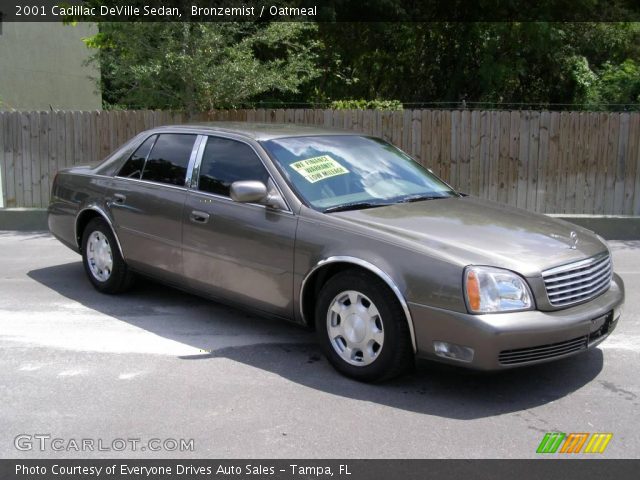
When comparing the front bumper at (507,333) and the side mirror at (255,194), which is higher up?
the side mirror at (255,194)

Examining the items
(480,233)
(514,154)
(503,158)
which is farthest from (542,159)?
(480,233)

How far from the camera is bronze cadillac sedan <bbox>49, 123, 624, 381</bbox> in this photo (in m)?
4.22

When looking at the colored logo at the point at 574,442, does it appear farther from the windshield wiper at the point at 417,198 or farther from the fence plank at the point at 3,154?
the fence plank at the point at 3,154

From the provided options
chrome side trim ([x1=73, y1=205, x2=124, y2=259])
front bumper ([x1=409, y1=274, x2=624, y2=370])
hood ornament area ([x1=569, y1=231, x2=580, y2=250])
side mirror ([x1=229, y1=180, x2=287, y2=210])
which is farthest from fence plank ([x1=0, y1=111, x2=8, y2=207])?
hood ornament area ([x1=569, y1=231, x2=580, y2=250])

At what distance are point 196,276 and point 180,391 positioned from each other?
1326 mm

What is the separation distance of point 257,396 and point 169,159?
2.53 m

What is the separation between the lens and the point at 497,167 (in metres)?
10.9

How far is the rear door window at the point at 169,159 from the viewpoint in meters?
6.03

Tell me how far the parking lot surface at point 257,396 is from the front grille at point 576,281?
1.97ft

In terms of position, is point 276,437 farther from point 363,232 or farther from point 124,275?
point 124,275

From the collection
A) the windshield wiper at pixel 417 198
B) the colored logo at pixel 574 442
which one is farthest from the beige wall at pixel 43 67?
the colored logo at pixel 574 442

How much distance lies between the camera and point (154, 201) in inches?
238

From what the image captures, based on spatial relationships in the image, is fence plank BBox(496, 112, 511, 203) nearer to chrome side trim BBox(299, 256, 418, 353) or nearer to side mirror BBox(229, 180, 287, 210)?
side mirror BBox(229, 180, 287, 210)

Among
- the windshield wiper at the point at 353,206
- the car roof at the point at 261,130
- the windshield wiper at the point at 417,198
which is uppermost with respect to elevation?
the car roof at the point at 261,130
